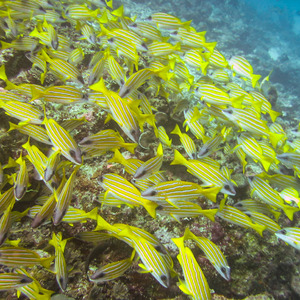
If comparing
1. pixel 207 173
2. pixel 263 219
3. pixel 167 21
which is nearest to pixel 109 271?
pixel 207 173

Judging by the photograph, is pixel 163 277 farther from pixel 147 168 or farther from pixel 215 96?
pixel 215 96

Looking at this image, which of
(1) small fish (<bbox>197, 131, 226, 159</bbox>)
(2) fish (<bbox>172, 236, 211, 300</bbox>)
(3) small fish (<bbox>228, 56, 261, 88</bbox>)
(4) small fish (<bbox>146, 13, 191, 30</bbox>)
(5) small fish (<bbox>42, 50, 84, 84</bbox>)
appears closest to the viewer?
(2) fish (<bbox>172, 236, 211, 300</bbox>)

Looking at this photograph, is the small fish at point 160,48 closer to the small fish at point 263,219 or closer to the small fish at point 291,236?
the small fish at point 263,219

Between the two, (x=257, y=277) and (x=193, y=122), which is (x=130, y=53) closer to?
(x=193, y=122)

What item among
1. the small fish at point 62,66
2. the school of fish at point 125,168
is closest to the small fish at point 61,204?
the school of fish at point 125,168

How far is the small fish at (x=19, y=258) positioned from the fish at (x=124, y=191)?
97 cm

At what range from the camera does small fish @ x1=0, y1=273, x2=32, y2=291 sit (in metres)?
1.95

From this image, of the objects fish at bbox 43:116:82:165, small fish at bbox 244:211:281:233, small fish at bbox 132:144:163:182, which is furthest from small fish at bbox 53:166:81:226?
small fish at bbox 244:211:281:233

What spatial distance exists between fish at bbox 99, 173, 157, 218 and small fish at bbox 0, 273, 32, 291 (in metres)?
1.27

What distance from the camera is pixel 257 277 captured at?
3748 millimetres

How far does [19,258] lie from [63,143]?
1.37 m

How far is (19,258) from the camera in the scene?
6.79 feet

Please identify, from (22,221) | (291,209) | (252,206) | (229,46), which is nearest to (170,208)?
(252,206)

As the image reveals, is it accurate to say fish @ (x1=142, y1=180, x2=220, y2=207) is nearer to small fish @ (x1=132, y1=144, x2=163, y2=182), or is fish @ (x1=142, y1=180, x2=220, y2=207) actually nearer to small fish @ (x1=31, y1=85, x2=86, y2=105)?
small fish @ (x1=132, y1=144, x2=163, y2=182)
